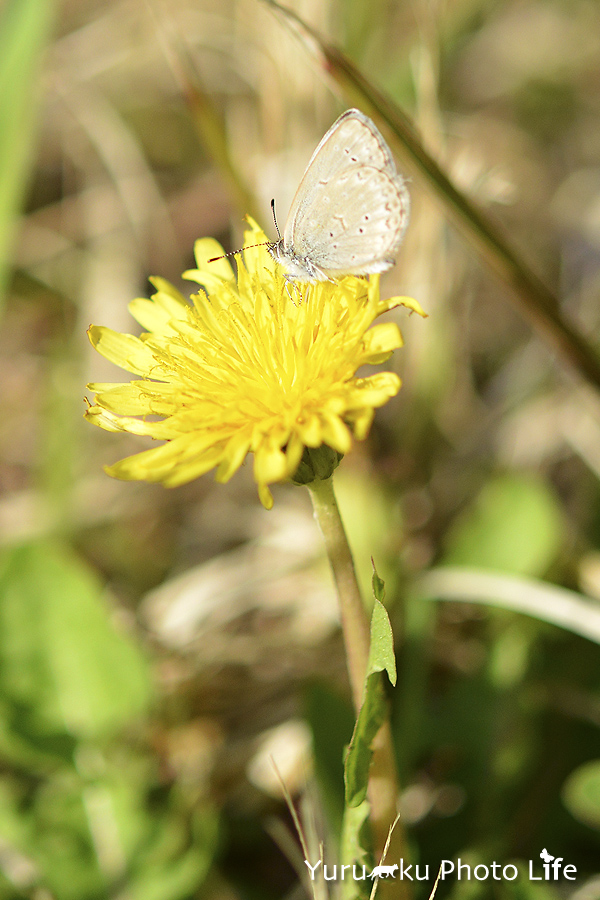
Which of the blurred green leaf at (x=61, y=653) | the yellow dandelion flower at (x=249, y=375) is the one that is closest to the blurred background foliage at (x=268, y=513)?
the blurred green leaf at (x=61, y=653)

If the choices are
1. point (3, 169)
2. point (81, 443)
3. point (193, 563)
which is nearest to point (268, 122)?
point (3, 169)

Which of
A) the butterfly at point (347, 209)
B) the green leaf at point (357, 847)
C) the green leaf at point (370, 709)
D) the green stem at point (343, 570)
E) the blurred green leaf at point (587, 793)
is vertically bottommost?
the blurred green leaf at point (587, 793)

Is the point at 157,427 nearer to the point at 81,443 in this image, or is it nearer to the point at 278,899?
the point at 278,899

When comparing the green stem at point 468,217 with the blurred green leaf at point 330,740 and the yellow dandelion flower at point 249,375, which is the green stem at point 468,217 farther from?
the blurred green leaf at point 330,740

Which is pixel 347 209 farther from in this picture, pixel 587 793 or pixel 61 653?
pixel 61 653

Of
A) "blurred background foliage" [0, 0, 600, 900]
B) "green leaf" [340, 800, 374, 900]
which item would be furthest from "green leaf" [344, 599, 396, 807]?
"blurred background foliage" [0, 0, 600, 900]

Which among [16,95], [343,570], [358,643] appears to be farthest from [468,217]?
[16,95]
